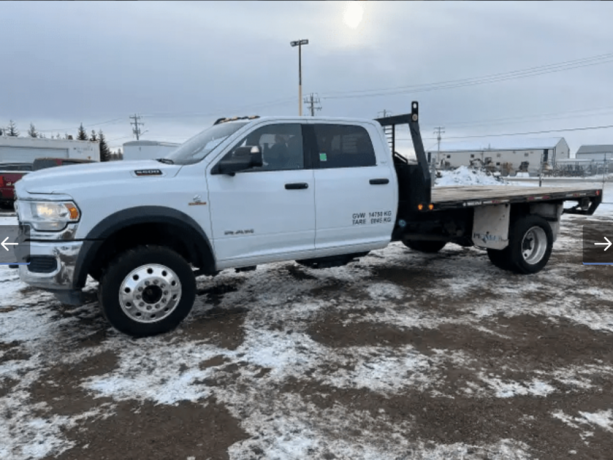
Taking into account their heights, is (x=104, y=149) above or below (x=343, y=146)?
above

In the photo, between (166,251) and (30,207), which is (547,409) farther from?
(30,207)

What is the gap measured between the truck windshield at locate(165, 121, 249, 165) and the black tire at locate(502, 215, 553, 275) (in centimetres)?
405

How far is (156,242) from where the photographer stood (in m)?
4.53

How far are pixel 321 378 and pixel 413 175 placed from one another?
315 cm

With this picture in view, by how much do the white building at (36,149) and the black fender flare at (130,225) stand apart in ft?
116

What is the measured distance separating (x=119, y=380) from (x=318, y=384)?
4.84 ft

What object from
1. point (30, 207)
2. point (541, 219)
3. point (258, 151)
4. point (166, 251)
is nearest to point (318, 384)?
point (166, 251)

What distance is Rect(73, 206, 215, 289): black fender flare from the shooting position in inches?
153

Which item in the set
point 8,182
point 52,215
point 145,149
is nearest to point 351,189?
point 52,215

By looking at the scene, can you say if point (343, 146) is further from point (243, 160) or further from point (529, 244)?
point (529, 244)

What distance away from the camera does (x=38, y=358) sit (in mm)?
3854

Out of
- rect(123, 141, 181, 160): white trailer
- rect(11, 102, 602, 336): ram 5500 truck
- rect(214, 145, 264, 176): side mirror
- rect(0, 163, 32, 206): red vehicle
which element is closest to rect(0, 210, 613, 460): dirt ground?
rect(11, 102, 602, 336): ram 5500 truck

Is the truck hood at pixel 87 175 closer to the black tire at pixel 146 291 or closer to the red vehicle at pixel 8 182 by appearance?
the black tire at pixel 146 291

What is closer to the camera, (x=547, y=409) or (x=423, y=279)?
(x=547, y=409)
